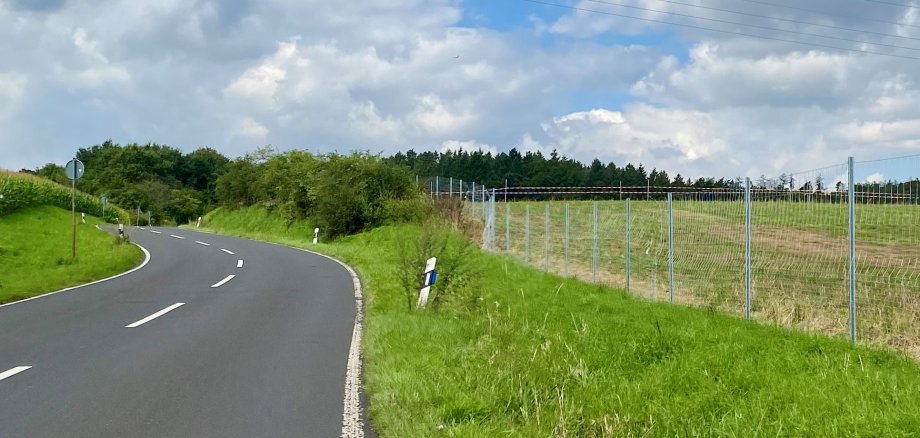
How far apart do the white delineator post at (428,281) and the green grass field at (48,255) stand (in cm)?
934

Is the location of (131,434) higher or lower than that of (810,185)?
lower

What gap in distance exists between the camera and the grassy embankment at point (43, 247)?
1962 centimetres

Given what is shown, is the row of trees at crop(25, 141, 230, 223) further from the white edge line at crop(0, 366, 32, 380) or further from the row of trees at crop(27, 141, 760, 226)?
the white edge line at crop(0, 366, 32, 380)

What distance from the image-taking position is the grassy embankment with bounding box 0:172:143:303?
19625mm

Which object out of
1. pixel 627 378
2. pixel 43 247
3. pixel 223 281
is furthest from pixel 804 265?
pixel 43 247

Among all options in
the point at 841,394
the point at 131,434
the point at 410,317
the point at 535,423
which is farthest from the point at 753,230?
the point at 131,434

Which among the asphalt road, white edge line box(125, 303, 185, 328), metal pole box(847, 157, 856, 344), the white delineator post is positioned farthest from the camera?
the white delineator post

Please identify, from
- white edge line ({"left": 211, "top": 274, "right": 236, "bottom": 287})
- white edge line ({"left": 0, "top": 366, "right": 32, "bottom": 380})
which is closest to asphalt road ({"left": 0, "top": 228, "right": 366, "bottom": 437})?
white edge line ({"left": 0, "top": 366, "right": 32, "bottom": 380})

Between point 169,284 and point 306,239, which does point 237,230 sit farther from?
point 169,284

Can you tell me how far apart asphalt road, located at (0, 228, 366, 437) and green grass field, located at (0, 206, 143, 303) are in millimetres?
2200

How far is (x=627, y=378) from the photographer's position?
697 cm

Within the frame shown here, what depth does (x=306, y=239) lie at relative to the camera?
136 ft

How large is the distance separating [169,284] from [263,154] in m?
45.2

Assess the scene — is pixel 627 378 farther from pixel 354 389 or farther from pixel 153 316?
pixel 153 316
